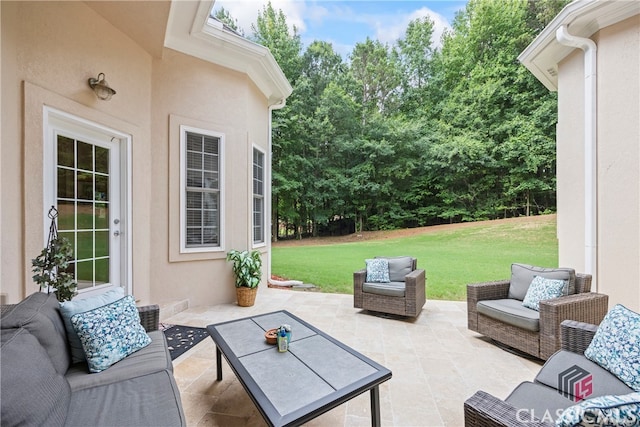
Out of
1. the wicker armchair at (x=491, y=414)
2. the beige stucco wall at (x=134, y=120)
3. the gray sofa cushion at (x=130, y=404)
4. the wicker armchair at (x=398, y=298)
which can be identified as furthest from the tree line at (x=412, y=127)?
the wicker armchair at (x=491, y=414)

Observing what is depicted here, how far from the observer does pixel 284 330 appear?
6.54ft

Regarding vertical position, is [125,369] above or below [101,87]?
below

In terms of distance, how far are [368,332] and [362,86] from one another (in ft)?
46.9

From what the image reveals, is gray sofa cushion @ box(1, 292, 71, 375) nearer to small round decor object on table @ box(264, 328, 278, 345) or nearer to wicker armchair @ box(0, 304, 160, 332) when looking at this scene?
wicker armchair @ box(0, 304, 160, 332)

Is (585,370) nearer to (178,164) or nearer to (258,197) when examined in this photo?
(178,164)

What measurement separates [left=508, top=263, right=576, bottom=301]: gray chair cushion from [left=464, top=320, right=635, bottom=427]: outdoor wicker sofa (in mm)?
1140

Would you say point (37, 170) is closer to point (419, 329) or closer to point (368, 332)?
point (368, 332)

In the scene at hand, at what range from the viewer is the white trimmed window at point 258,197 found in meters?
5.53

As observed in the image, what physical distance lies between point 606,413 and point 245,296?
13.3 feet

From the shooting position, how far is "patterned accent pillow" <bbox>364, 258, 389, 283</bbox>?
4.09 m

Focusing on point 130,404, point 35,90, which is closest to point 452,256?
point 130,404

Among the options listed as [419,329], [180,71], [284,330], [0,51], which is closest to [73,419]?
[284,330]

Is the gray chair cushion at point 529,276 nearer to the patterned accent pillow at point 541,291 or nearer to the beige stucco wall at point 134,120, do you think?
the patterned accent pillow at point 541,291

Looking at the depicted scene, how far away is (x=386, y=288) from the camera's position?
12.6 feet
